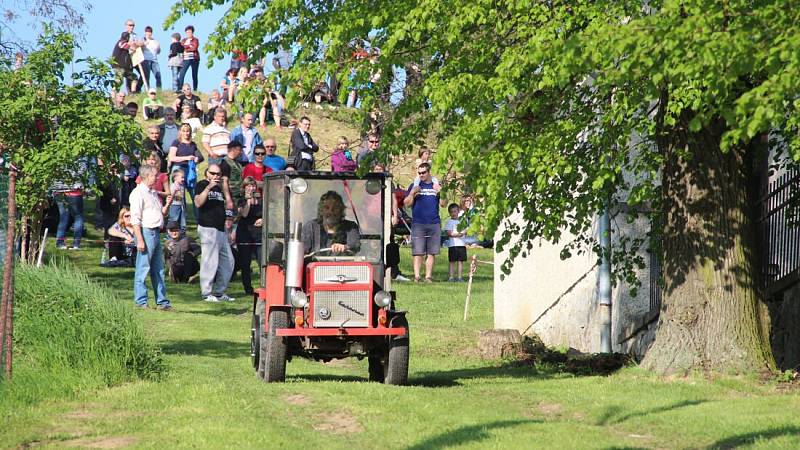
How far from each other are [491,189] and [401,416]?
9.19 ft

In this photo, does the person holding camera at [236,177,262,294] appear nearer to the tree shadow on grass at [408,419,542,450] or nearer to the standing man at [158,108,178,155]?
the standing man at [158,108,178,155]

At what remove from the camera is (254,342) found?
46.0ft

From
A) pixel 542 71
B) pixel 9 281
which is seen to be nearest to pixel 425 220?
pixel 542 71

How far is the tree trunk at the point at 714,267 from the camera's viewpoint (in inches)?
542

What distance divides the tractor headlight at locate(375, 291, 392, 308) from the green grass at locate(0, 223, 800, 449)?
75 cm

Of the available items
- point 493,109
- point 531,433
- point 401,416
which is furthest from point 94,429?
point 493,109

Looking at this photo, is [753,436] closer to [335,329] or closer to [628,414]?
[628,414]

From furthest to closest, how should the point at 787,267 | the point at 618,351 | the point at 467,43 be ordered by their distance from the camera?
the point at 618,351 → the point at 787,267 → the point at 467,43

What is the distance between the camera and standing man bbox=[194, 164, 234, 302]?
68.1 ft

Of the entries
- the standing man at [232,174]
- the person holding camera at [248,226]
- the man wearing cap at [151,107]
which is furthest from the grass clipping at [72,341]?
the man wearing cap at [151,107]

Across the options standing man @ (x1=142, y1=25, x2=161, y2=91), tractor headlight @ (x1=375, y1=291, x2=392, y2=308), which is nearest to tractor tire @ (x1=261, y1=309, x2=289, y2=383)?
tractor headlight @ (x1=375, y1=291, x2=392, y2=308)

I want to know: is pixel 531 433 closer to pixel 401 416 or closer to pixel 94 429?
pixel 401 416

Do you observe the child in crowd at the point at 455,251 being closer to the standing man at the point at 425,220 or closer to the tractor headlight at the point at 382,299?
the standing man at the point at 425,220

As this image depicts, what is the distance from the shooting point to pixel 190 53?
38.2 meters
